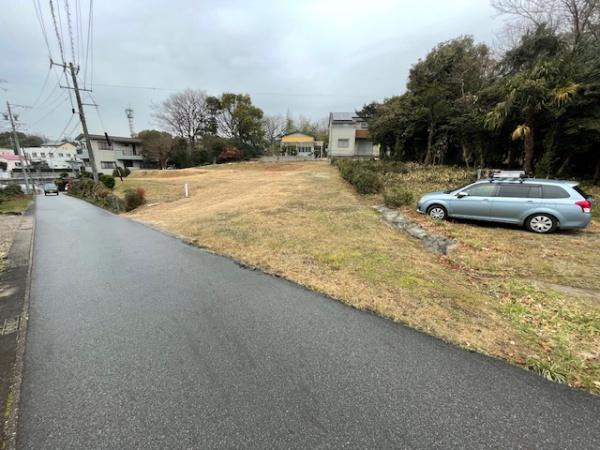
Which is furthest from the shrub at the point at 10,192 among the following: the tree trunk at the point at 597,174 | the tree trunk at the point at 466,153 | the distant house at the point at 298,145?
the tree trunk at the point at 597,174

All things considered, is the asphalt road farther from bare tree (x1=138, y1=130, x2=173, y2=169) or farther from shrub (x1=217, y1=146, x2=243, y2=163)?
bare tree (x1=138, y1=130, x2=173, y2=169)

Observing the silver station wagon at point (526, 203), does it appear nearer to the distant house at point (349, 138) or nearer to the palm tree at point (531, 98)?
the palm tree at point (531, 98)

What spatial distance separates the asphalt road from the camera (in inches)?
63.9

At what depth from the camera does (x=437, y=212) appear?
7.51 metres

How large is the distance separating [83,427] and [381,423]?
2.01 m

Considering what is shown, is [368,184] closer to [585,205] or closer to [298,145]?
[585,205]

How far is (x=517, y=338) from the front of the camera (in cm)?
255

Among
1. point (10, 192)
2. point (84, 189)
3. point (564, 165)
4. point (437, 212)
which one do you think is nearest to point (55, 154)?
point (10, 192)

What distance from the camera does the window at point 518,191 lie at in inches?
245

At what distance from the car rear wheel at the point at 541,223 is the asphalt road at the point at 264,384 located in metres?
5.84

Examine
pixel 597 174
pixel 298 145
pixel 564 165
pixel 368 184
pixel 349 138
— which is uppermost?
pixel 298 145

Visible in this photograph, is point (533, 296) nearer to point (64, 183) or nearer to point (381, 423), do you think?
point (381, 423)

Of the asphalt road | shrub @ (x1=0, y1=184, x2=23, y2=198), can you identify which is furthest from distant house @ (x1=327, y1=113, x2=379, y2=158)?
shrub @ (x1=0, y1=184, x2=23, y2=198)

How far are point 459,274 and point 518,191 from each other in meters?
4.04
